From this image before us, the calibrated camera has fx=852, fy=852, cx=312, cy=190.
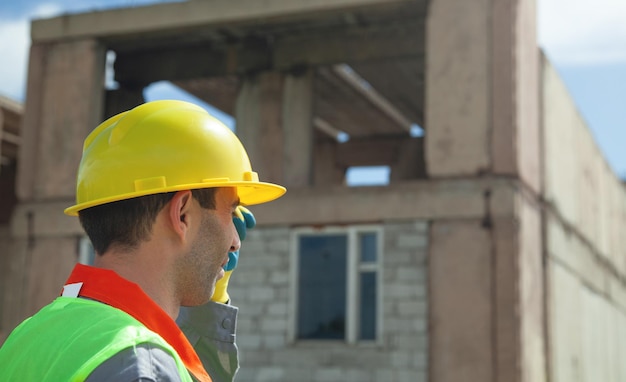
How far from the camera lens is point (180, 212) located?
67.2 inches

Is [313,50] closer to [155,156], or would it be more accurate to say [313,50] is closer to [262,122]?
[262,122]

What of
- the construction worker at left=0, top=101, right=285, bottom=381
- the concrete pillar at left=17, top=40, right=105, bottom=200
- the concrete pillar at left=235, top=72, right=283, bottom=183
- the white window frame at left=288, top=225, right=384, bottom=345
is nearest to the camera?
the construction worker at left=0, top=101, right=285, bottom=381

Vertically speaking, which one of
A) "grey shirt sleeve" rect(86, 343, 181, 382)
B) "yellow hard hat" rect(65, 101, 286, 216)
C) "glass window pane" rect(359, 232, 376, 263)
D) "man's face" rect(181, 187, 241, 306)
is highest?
"glass window pane" rect(359, 232, 376, 263)

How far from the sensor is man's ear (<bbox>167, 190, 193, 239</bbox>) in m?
1.68

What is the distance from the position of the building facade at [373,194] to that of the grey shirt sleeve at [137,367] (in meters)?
10.5

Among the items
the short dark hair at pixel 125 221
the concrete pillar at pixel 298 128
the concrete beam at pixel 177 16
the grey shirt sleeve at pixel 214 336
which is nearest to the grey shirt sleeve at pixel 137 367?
the short dark hair at pixel 125 221

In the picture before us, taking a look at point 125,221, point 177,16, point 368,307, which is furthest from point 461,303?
point 125,221

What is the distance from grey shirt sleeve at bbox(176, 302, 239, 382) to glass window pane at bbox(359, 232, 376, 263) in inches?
386

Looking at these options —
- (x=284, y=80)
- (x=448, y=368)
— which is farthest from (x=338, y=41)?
(x=448, y=368)

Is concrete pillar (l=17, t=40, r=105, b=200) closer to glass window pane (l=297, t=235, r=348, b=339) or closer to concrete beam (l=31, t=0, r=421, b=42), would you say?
concrete beam (l=31, t=0, r=421, b=42)

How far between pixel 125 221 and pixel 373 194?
10806 mm

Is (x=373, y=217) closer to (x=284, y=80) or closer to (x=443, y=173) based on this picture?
(x=443, y=173)

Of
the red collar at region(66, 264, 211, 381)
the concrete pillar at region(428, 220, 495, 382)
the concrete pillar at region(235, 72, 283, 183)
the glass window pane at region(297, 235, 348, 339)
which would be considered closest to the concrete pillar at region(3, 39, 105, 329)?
the concrete pillar at region(235, 72, 283, 183)

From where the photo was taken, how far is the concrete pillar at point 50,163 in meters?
14.4
